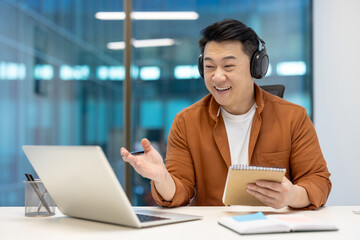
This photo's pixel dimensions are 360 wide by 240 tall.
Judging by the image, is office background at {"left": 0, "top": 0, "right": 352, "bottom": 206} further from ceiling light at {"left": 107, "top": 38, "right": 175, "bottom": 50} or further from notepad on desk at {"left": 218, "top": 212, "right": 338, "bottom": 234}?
notepad on desk at {"left": 218, "top": 212, "right": 338, "bottom": 234}

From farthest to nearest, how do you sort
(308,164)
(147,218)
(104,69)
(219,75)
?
(104,69), (219,75), (308,164), (147,218)

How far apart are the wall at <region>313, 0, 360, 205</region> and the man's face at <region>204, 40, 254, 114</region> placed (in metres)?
1.64

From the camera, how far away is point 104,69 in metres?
3.61

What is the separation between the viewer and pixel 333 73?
3.22 metres

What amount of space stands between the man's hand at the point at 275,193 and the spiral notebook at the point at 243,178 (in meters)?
0.02

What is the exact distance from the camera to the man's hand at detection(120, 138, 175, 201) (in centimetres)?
123

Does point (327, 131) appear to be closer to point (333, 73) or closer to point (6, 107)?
point (333, 73)

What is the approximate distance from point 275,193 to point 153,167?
38cm

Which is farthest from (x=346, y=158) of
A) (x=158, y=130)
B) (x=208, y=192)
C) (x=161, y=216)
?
(x=161, y=216)

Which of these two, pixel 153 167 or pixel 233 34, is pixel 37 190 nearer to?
pixel 153 167

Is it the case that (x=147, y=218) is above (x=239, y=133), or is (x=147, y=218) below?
below

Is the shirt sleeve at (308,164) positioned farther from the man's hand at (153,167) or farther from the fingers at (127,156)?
the fingers at (127,156)

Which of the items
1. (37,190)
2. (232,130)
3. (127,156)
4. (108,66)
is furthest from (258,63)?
(108,66)

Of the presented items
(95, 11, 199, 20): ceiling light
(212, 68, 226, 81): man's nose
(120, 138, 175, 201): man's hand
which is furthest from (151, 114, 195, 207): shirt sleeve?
(95, 11, 199, 20): ceiling light
